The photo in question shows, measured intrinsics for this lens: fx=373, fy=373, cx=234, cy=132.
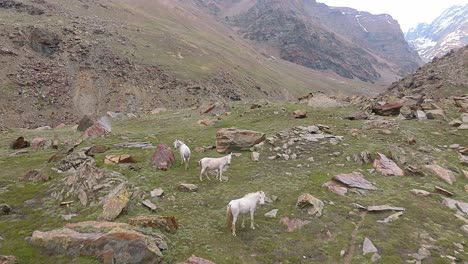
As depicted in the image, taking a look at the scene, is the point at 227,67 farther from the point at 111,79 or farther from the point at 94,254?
the point at 94,254

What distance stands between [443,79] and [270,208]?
2448 inches

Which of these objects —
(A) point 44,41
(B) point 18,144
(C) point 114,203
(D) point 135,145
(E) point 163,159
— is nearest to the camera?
(C) point 114,203

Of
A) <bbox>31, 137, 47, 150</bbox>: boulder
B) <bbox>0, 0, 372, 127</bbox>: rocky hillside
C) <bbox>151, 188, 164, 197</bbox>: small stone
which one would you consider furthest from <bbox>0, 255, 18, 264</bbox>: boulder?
<bbox>0, 0, 372, 127</bbox>: rocky hillside

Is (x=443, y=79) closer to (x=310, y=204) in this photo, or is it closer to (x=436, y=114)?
(x=436, y=114)

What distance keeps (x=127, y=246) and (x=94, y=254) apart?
127 cm

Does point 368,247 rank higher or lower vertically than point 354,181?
lower

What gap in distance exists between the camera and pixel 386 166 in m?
24.8

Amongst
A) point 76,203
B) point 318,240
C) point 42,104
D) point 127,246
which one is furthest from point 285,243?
point 42,104

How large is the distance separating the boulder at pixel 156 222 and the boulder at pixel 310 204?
6522mm

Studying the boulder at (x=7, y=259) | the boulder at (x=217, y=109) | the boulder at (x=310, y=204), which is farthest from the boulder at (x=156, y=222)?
the boulder at (x=217, y=109)

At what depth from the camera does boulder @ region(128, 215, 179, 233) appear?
51.6ft

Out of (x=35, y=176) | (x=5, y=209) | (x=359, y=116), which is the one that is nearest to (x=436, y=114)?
(x=359, y=116)

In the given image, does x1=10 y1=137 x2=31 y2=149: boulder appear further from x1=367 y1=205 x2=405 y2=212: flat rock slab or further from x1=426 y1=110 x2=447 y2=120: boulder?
x1=426 y1=110 x2=447 y2=120: boulder

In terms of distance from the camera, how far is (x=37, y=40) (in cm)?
9044
